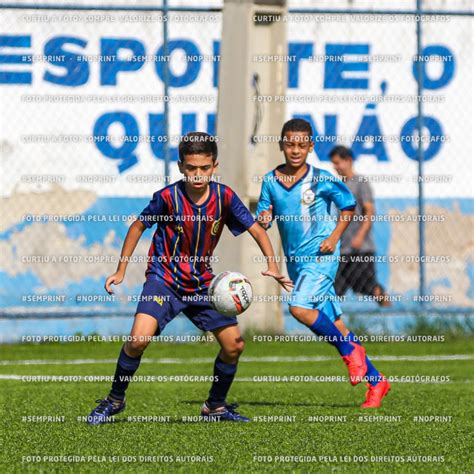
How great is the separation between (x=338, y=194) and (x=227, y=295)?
54.7 inches

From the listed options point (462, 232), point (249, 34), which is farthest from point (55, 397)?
point (462, 232)

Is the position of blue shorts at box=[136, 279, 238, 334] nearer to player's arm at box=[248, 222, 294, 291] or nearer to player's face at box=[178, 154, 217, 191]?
player's arm at box=[248, 222, 294, 291]

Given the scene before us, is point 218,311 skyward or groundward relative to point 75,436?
skyward

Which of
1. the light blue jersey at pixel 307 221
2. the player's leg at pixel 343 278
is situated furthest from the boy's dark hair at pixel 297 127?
the player's leg at pixel 343 278

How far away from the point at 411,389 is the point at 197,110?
450 cm

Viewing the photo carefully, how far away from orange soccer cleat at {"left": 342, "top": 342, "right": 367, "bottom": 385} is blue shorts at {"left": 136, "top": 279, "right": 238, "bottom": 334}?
1.01 metres

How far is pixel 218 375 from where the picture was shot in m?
7.09

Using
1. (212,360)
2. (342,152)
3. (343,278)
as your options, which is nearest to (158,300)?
(212,360)

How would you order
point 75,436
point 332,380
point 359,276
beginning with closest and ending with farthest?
point 75,436 < point 332,380 < point 359,276

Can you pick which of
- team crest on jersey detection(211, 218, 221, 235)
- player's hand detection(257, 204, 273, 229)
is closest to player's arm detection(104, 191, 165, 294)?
team crest on jersey detection(211, 218, 221, 235)

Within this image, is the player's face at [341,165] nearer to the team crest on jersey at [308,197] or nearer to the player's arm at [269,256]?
the team crest on jersey at [308,197]

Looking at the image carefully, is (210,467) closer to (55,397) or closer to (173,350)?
(55,397)

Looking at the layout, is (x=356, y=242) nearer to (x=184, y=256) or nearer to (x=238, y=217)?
(x=238, y=217)

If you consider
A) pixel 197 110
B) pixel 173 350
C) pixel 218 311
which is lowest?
pixel 173 350
